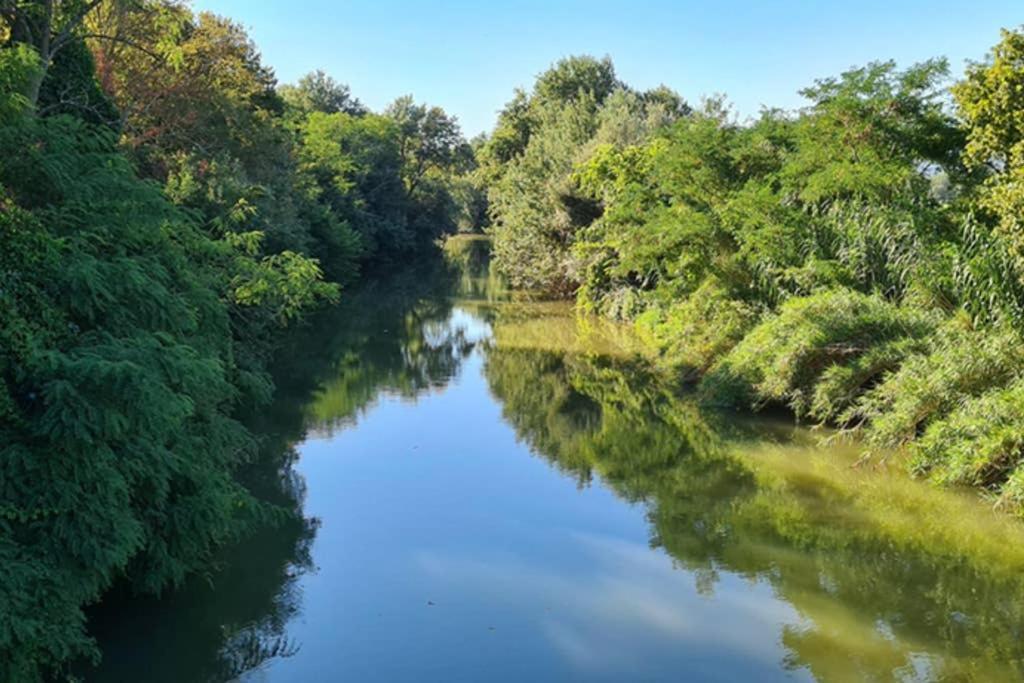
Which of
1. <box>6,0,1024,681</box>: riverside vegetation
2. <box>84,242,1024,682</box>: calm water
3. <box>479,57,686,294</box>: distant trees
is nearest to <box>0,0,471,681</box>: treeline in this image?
<box>6,0,1024,681</box>: riverside vegetation

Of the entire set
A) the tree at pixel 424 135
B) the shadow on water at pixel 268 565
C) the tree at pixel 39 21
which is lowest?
the shadow on water at pixel 268 565

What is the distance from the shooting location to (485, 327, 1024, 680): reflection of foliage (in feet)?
25.6

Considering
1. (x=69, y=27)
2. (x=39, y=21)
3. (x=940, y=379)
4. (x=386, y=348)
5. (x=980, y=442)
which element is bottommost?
(x=386, y=348)

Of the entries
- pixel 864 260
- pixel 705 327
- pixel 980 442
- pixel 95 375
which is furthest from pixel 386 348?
pixel 95 375

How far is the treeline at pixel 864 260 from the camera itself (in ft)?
39.2

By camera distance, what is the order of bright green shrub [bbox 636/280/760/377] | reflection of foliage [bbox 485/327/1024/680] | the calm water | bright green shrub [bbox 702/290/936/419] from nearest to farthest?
the calm water → reflection of foliage [bbox 485/327/1024/680] → bright green shrub [bbox 702/290/936/419] → bright green shrub [bbox 636/280/760/377]

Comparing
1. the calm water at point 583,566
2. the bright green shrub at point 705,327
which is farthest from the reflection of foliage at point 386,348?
the bright green shrub at point 705,327

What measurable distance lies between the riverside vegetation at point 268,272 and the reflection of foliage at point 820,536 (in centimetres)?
76

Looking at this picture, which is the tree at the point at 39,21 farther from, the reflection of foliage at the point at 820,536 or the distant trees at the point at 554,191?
the distant trees at the point at 554,191

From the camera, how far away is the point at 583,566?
9.62 meters

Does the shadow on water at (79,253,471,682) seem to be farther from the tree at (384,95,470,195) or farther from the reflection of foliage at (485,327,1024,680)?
the tree at (384,95,470,195)

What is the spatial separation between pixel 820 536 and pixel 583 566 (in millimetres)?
3011

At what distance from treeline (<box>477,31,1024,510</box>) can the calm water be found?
37.4 inches

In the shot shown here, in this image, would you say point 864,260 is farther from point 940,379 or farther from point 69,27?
point 69,27
